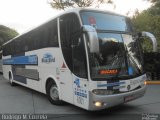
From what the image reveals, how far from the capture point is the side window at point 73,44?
22.9 feet

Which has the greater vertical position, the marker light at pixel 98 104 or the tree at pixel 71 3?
the tree at pixel 71 3

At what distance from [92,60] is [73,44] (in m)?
1.01

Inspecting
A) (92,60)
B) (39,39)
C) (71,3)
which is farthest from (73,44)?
(71,3)

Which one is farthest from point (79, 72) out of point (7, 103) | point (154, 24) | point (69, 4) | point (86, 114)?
point (69, 4)

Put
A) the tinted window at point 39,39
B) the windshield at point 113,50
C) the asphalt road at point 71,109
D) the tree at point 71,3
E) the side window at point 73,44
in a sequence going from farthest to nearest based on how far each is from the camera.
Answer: the tree at point 71,3 → the tinted window at point 39,39 → the asphalt road at point 71,109 → the side window at point 73,44 → the windshield at point 113,50

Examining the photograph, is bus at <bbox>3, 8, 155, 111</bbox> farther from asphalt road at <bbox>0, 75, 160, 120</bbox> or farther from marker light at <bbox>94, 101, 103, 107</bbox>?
asphalt road at <bbox>0, 75, 160, 120</bbox>

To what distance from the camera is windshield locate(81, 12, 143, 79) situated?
680cm

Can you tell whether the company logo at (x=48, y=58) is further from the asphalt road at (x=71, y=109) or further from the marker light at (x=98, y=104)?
the marker light at (x=98, y=104)

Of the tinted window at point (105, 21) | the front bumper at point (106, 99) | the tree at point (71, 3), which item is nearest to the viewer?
the front bumper at point (106, 99)

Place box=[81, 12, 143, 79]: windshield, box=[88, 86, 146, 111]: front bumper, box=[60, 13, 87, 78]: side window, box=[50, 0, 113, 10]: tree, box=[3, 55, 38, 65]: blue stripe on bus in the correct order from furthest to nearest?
box=[50, 0, 113, 10]: tree → box=[3, 55, 38, 65]: blue stripe on bus → box=[60, 13, 87, 78]: side window → box=[81, 12, 143, 79]: windshield → box=[88, 86, 146, 111]: front bumper

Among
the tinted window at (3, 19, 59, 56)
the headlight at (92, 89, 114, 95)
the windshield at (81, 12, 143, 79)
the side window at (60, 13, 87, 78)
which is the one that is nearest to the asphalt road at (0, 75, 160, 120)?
the headlight at (92, 89, 114, 95)

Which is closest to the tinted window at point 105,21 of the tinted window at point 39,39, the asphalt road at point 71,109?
the tinted window at point 39,39

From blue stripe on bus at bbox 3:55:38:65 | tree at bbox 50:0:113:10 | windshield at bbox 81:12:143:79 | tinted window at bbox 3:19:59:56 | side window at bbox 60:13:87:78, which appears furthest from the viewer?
tree at bbox 50:0:113:10

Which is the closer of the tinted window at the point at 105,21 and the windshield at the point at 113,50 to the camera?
the windshield at the point at 113,50
